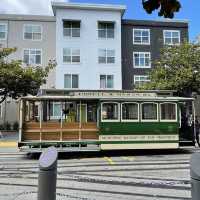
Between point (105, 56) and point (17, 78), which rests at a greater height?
point (105, 56)

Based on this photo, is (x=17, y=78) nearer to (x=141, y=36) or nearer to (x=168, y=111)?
(x=141, y=36)

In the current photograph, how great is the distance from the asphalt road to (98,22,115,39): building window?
84.9 feet

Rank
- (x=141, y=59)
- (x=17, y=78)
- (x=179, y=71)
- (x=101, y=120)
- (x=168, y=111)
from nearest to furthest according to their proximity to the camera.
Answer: (x=101, y=120), (x=168, y=111), (x=179, y=71), (x=17, y=78), (x=141, y=59)

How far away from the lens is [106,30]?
4341cm

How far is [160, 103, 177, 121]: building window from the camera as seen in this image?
62.0 ft

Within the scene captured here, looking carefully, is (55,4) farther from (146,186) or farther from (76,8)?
(146,186)

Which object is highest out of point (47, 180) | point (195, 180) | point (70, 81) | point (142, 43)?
point (142, 43)

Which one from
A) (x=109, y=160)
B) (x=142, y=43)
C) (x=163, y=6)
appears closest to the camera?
(x=163, y=6)

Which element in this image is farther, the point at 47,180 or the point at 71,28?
the point at 71,28

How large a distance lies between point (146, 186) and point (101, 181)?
52.9 inches

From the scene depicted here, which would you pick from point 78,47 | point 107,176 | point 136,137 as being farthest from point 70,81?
point 107,176

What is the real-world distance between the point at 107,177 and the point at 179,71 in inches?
913

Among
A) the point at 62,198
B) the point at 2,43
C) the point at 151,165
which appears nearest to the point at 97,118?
the point at 151,165

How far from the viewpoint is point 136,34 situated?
4491cm
